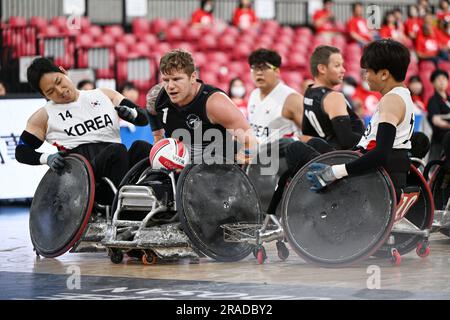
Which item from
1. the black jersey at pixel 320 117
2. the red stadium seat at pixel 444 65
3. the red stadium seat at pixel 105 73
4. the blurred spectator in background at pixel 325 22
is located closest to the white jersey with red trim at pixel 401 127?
the black jersey at pixel 320 117

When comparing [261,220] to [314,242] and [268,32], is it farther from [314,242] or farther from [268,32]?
[268,32]

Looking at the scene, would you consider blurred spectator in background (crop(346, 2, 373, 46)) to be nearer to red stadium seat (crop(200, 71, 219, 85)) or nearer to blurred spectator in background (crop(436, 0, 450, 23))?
blurred spectator in background (crop(436, 0, 450, 23))

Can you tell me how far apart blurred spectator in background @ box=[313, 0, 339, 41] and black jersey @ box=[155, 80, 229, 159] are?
50.1ft

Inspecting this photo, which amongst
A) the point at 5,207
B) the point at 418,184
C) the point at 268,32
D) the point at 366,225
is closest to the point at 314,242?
the point at 366,225

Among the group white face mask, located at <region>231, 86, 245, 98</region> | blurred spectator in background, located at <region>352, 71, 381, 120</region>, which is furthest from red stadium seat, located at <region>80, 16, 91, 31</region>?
white face mask, located at <region>231, 86, 245, 98</region>

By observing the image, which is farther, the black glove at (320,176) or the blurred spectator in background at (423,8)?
the blurred spectator in background at (423,8)

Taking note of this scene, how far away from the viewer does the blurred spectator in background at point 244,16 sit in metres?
22.8

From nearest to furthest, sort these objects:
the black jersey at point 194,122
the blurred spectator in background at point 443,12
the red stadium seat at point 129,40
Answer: the black jersey at point 194,122 < the red stadium seat at point 129,40 < the blurred spectator in background at point 443,12

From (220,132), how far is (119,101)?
4.30 feet

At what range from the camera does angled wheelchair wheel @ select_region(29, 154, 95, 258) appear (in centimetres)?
891

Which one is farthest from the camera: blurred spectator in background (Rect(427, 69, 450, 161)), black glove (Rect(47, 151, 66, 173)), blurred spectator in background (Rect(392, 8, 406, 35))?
blurred spectator in background (Rect(392, 8, 406, 35))

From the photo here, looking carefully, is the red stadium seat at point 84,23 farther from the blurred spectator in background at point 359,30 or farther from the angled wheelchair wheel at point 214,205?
the angled wheelchair wheel at point 214,205

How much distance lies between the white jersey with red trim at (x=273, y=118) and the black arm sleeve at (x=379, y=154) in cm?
324
